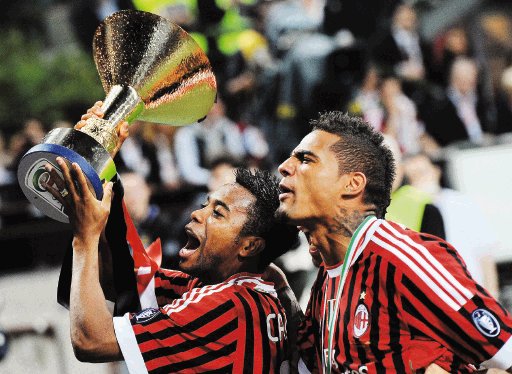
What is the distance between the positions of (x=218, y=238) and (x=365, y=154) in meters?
0.67

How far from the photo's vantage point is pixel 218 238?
3510 mm

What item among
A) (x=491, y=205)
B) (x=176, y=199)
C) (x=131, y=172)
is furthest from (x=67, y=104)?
(x=491, y=205)

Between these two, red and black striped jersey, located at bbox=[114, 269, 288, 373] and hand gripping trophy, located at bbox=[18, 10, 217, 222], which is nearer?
red and black striped jersey, located at bbox=[114, 269, 288, 373]

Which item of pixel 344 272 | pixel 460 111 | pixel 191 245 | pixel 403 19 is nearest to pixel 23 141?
pixel 403 19

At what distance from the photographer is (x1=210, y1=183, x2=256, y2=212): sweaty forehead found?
3.56 metres

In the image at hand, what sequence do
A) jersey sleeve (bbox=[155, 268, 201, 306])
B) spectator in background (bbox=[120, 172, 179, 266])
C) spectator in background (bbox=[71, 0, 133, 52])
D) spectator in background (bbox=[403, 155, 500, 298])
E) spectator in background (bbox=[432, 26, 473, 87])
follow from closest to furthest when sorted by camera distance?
jersey sleeve (bbox=[155, 268, 201, 306]) → spectator in background (bbox=[403, 155, 500, 298]) → spectator in background (bbox=[120, 172, 179, 266]) → spectator in background (bbox=[432, 26, 473, 87]) → spectator in background (bbox=[71, 0, 133, 52])

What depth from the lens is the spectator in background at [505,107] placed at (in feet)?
30.0

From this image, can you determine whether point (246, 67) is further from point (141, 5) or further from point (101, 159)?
point (101, 159)

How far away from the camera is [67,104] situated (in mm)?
11609

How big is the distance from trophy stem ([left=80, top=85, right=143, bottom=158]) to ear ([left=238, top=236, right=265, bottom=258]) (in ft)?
2.20

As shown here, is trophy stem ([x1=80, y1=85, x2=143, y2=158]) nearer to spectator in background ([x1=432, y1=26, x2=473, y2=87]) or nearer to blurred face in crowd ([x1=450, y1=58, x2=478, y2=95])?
blurred face in crowd ([x1=450, y1=58, x2=478, y2=95])

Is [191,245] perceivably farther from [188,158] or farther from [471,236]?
[188,158]

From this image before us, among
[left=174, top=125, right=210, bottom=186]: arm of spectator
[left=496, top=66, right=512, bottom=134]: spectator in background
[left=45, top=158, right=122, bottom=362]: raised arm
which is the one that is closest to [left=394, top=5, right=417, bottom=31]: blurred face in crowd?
[left=496, top=66, right=512, bottom=134]: spectator in background

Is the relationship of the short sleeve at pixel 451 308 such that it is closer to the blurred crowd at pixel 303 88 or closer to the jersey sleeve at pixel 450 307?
the jersey sleeve at pixel 450 307
